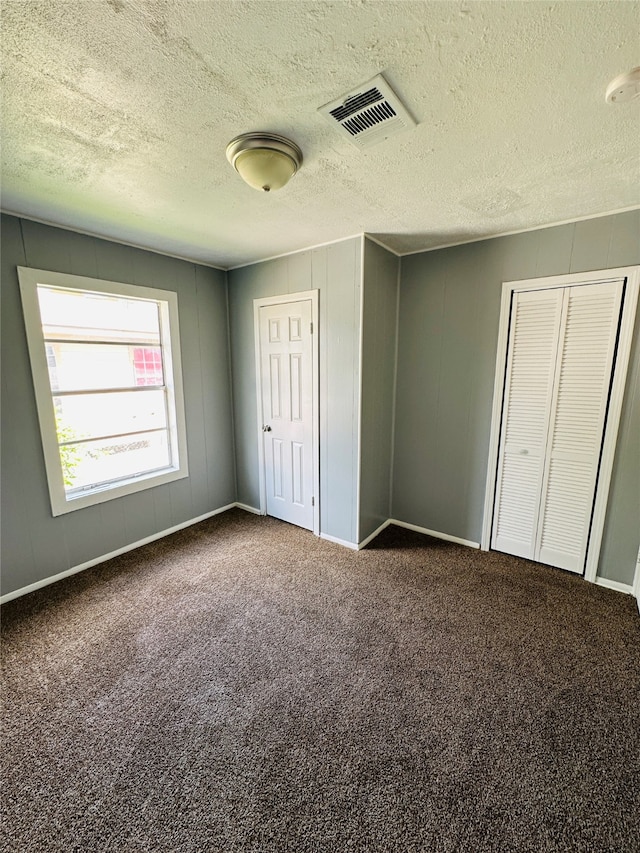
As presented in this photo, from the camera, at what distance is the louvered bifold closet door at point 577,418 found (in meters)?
2.31

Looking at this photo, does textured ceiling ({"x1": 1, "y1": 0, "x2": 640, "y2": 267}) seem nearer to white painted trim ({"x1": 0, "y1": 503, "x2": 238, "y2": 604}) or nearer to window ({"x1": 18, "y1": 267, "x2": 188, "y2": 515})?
window ({"x1": 18, "y1": 267, "x2": 188, "y2": 515})

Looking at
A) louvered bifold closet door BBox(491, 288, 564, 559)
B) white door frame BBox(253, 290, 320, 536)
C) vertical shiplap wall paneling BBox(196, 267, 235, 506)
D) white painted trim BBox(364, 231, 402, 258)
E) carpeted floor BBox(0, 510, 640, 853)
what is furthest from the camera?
vertical shiplap wall paneling BBox(196, 267, 235, 506)

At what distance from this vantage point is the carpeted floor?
121cm

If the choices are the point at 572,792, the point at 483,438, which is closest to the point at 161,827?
the point at 572,792

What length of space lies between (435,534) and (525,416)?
1.31m

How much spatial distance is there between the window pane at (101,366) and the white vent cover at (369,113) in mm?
2337

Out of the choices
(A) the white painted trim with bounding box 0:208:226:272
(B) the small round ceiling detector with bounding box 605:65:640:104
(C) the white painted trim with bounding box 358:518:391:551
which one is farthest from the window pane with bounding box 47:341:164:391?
(B) the small round ceiling detector with bounding box 605:65:640:104

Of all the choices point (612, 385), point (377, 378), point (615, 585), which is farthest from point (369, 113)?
point (615, 585)

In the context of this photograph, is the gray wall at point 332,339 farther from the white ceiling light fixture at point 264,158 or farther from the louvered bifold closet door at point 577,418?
the louvered bifold closet door at point 577,418

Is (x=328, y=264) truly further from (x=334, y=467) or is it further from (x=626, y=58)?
(x=626, y=58)

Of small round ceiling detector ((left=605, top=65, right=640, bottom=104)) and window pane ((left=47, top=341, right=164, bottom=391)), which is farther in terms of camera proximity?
window pane ((left=47, top=341, right=164, bottom=391))

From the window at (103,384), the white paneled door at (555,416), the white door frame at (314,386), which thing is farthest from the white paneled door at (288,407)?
the white paneled door at (555,416)

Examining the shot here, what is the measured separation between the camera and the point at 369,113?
128 centimetres

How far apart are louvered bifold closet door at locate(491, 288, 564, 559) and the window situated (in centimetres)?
284
